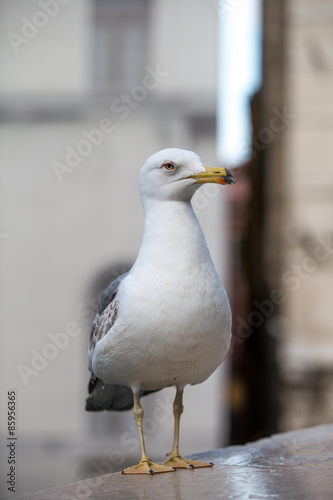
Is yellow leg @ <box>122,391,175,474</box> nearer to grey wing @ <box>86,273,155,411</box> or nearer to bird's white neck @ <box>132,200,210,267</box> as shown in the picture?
grey wing @ <box>86,273,155,411</box>

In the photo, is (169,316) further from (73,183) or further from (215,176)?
(73,183)

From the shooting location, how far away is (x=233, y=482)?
225 cm

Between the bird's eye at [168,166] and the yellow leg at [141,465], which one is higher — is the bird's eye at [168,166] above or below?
above

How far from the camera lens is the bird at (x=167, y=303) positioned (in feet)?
7.30

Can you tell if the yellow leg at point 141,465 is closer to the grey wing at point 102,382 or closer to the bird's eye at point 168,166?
the grey wing at point 102,382

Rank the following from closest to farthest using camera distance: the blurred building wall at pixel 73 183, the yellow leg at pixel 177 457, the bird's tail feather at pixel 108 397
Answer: the yellow leg at pixel 177 457
the bird's tail feather at pixel 108 397
the blurred building wall at pixel 73 183

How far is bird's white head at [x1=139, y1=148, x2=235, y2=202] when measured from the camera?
225 centimetres

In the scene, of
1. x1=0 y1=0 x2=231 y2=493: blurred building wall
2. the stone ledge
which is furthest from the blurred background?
the stone ledge

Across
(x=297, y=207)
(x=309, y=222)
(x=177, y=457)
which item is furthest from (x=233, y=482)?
(x=297, y=207)

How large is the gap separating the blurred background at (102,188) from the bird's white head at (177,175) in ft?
16.7

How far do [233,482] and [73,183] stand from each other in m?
5.79

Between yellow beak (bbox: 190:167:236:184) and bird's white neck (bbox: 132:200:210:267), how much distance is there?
130mm

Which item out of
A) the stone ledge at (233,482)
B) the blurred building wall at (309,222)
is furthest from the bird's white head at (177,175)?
the blurred building wall at (309,222)

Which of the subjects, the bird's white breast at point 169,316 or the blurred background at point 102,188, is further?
the blurred background at point 102,188
